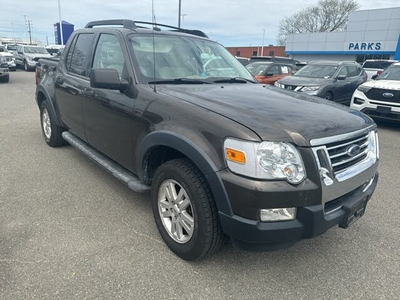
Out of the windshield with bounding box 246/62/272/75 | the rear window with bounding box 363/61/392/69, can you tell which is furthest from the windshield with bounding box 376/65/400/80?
the rear window with bounding box 363/61/392/69

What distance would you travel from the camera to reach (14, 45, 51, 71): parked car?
22172 mm

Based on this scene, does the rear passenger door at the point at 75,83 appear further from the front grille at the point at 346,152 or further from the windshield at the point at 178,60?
the front grille at the point at 346,152

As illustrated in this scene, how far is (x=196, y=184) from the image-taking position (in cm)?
224

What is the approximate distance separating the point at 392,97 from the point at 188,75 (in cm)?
630

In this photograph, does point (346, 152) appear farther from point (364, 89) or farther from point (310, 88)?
point (310, 88)


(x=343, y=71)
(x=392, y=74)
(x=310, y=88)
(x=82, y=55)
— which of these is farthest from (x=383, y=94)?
(x=82, y=55)

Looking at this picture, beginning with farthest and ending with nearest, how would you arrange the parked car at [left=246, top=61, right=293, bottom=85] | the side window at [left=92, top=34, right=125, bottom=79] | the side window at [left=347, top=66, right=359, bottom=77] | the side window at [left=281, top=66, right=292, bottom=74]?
the side window at [left=281, top=66, right=292, bottom=74], the parked car at [left=246, top=61, right=293, bottom=85], the side window at [left=347, top=66, right=359, bottom=77], the side window at [left=92, top=34, right=125, bottom=79]

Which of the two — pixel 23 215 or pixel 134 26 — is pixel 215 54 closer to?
pixel 134 26

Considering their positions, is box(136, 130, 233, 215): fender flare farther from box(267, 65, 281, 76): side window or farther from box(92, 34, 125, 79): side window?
box(267, 65, 281, 76): side window

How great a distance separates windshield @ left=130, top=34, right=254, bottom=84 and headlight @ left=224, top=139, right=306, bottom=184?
1328 millimetres

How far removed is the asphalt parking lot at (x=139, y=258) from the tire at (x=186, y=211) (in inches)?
6.9

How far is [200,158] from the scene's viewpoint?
218 cm

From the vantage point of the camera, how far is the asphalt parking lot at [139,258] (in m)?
2.26

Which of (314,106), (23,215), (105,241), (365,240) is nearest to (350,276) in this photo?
(365,240)
